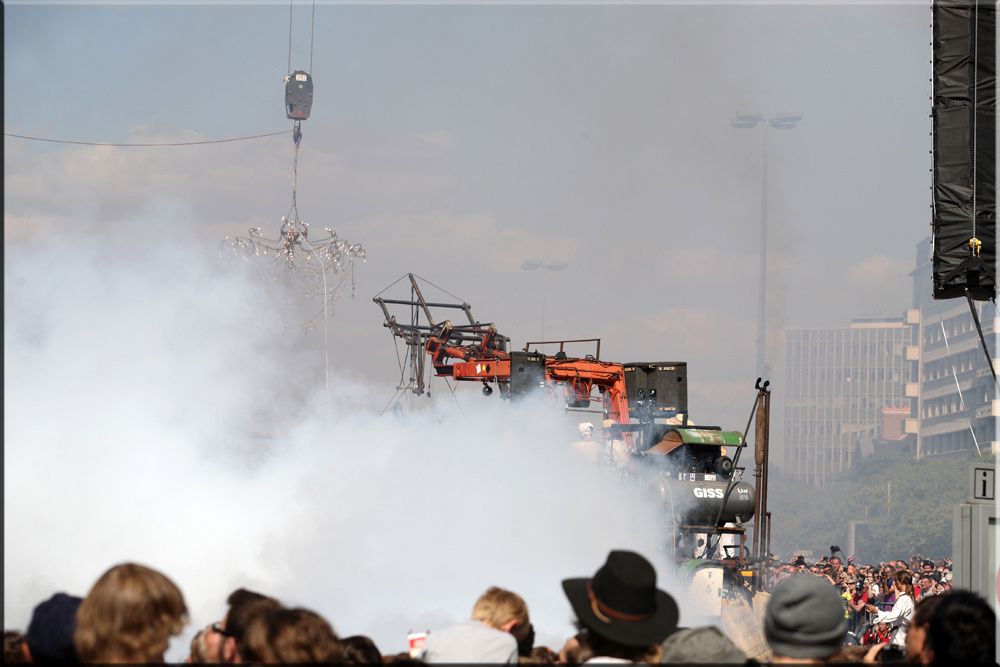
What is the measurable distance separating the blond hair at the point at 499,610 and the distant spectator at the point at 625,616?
2.00 ft

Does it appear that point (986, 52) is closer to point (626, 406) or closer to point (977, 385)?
point (626, 406)

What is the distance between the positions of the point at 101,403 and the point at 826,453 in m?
149

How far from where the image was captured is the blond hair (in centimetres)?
719

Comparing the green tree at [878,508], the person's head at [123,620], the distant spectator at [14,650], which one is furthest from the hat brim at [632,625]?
the green tree at [878,508]

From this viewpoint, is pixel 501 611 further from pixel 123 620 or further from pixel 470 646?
pixel 123 620

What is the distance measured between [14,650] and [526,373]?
2102 cm

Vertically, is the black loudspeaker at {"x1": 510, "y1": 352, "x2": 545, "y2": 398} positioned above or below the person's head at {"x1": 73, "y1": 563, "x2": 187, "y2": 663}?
above

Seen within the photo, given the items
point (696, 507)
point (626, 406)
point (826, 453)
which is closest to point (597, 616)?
point (696, 507)

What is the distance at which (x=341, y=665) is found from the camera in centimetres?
572

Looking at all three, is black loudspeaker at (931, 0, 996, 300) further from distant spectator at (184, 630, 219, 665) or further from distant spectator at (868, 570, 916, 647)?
distant spectator at (184, 630, 219, 665)

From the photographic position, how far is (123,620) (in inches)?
216

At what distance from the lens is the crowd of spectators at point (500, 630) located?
5527mm

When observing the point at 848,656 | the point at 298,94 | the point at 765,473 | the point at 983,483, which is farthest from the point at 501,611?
the point at 298,94

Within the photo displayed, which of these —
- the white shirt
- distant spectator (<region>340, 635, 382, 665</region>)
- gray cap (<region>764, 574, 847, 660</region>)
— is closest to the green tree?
the white shirt
